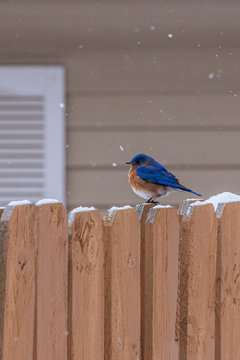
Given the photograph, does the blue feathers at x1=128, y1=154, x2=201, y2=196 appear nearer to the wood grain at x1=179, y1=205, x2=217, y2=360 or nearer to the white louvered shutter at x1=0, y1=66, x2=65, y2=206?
the wood grain at x1=179, y1=205, x2=217, y2=360

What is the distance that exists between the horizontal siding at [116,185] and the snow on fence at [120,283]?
6.58 feet

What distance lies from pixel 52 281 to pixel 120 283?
265 mm

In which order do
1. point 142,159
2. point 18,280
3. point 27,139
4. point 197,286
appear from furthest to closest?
point 27,139
point 142,159
point 197,286
point 18,280

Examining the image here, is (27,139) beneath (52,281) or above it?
above

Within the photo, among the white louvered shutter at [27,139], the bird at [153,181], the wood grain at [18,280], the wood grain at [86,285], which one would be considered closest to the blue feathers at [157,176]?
the bird at [153,181]

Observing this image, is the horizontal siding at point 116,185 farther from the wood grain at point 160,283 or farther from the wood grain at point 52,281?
the wood grain at point 52,281

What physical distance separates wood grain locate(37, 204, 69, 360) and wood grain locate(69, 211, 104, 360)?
1.3 inches

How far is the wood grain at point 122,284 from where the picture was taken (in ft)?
6.57

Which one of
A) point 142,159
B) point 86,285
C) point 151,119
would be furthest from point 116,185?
point 86,285

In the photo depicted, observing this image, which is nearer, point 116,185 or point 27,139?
point 116,185

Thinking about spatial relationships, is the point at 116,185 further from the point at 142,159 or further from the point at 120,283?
the point at 120,283

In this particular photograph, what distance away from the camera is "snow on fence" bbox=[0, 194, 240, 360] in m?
1.86

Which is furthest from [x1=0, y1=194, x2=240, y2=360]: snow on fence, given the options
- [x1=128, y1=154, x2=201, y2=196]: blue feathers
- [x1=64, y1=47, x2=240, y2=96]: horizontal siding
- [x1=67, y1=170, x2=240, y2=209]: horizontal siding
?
[x1=64, y1=47, x2=240, y2=96]: horizontal siding

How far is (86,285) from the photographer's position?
76.8 inches
